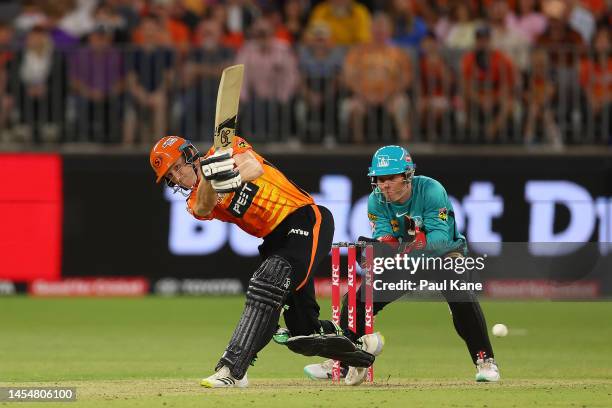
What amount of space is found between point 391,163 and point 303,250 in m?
0.97

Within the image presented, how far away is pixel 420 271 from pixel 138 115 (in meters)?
8.69

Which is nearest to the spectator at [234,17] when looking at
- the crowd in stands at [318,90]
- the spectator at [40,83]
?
the crowd in stands at [318,90]

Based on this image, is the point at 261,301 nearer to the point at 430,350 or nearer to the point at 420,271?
the point at 420,271

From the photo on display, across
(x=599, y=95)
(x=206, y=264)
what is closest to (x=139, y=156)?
(x=206, y=264)

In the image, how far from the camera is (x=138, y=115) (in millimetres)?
18703

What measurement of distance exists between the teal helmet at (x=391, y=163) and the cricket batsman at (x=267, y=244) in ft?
1.69

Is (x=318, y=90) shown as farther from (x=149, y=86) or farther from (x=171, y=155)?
(x=171, y=155)

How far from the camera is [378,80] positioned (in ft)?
60.5

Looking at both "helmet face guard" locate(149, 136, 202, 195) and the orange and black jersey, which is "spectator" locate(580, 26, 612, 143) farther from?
"helmet face guard" locate(149, 136, 202, 195)

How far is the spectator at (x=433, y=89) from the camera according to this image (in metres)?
18.6

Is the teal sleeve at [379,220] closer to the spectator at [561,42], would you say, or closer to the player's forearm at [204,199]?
the player's forearm at [204,199]

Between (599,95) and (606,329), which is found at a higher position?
(599,95)

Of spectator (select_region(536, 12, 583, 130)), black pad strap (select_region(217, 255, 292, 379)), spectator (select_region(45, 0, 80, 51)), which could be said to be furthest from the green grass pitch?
spectator (select_region(45, 0, 80, 51))

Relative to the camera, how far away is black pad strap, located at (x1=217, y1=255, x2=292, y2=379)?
33.1ft
